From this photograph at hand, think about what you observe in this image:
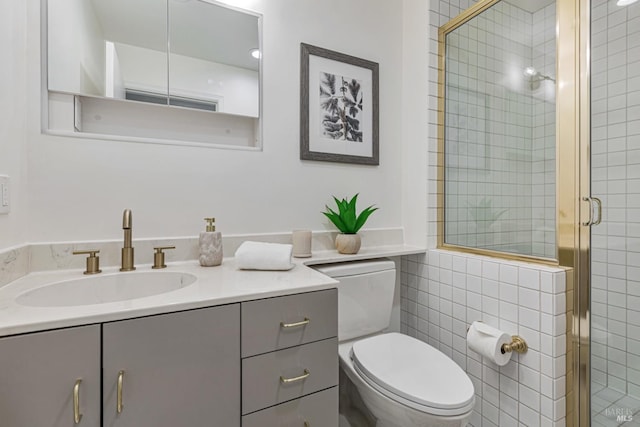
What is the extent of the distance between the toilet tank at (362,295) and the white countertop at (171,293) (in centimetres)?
17

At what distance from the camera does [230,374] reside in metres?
0.82

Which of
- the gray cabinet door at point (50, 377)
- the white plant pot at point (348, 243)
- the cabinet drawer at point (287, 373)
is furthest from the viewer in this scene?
the white plant pot at point (348, 243)

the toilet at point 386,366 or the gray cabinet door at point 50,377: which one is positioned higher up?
the gray cabinet door at point 50,377

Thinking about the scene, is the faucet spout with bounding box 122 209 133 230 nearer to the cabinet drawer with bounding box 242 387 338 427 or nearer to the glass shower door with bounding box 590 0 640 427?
the cabinet drawer with bounding box 242 387 338 427

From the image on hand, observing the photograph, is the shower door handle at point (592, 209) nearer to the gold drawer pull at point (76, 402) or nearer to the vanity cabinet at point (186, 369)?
the vanity cabinet at point (186, 369)

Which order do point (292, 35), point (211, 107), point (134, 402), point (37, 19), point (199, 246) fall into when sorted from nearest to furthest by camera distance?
point (134, 402) < point (37, 19) < point (199, 246) < point (211, 107) < point (292, 35)

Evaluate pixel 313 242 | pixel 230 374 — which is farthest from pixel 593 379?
pixel 230 374

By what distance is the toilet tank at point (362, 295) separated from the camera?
4.49 ft

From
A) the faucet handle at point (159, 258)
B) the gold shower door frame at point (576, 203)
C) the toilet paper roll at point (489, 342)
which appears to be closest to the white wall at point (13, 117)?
the faucet handle at point (159, 258)

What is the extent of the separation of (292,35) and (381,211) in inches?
40.6

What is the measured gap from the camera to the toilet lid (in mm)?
1005

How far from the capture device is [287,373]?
2.97 ft

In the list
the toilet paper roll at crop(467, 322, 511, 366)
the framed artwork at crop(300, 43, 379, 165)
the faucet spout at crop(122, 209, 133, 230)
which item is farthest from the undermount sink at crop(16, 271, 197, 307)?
the toilet paper roll at crop(467, 322, 511, 366)

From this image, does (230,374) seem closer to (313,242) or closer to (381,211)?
(313,242)
